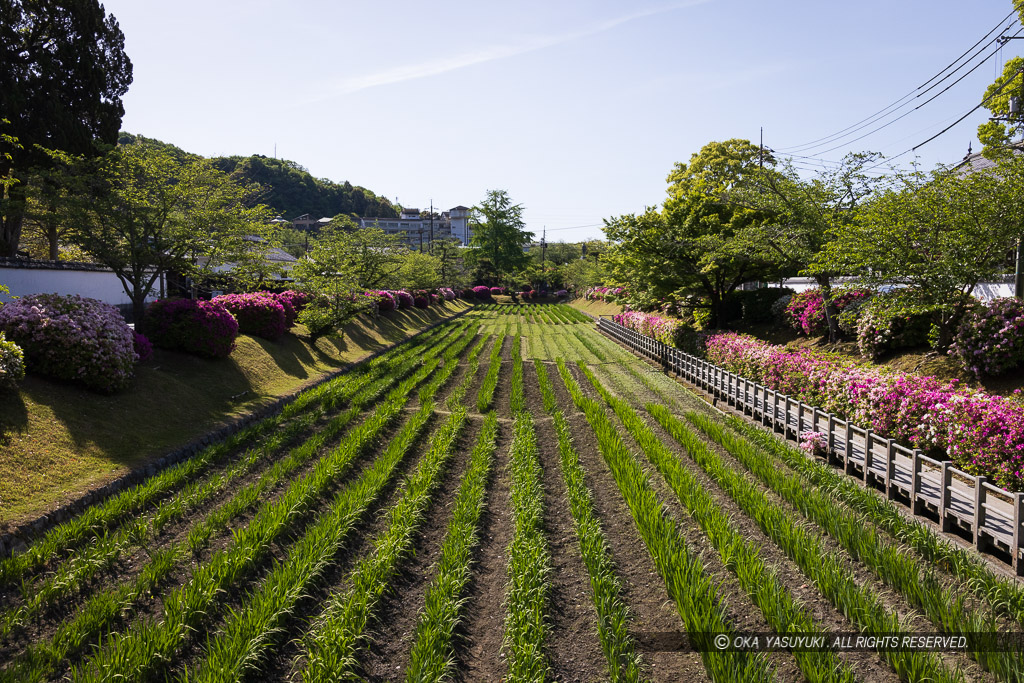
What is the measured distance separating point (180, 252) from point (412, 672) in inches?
512

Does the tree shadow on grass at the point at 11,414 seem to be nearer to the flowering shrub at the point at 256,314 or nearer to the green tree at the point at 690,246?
the flowering shrub at the point at 256,314

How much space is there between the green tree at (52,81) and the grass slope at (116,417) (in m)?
10.9

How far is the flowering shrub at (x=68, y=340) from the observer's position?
9.63m

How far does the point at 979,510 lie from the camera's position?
595 cm

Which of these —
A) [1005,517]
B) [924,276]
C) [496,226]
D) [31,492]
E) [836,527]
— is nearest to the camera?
[1005,517]

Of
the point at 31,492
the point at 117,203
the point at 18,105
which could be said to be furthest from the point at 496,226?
the point at 31,492

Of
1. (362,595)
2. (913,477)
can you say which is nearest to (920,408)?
(913,477)

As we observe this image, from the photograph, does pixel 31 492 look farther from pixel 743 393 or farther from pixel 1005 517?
pixel 743 393

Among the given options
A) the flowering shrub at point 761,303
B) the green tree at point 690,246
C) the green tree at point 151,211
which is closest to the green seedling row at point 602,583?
the green tree at point 151,211

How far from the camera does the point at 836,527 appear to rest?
621cm

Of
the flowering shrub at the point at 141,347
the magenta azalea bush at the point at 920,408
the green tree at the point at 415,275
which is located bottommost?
the magenta azalea bush at the point at 920,408

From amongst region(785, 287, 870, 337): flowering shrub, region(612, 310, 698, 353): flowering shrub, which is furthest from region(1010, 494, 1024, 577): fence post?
region(612, 310, 698, 353): flowering shrub

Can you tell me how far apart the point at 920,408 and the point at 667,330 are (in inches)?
590

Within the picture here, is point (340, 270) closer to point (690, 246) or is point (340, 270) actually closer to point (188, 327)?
point (188, 327)
